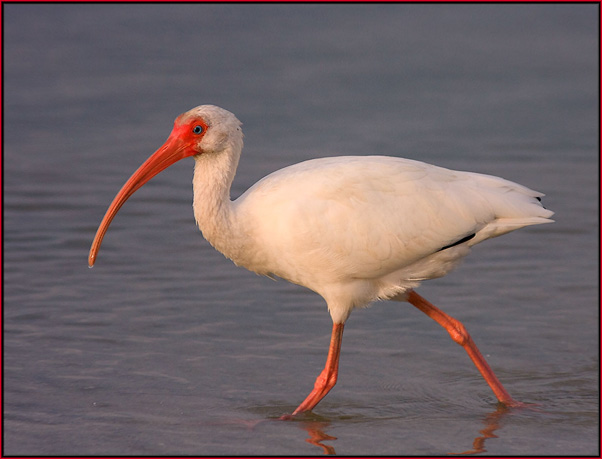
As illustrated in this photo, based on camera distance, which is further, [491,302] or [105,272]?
[105,272]

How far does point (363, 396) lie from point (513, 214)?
1585mm

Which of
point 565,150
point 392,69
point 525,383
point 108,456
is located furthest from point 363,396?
point 392,69

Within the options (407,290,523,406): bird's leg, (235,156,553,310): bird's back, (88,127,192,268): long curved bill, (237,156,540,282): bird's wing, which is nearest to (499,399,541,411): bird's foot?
(407,290,523,406): bird's leg

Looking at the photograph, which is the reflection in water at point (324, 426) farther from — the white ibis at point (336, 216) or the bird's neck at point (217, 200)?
the bird's neck at point (217, 200)

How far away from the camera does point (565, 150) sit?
43.1ft

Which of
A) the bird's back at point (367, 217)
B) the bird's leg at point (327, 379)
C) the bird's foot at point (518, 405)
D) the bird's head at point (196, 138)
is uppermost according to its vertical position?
the bird's head at point (196, 138)

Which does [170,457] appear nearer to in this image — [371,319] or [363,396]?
[363,396]

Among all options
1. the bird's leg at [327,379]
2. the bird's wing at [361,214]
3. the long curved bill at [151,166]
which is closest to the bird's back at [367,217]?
the bird's wing at [361,214]

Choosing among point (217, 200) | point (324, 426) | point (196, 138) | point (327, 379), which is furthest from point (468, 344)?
point (196, 138)

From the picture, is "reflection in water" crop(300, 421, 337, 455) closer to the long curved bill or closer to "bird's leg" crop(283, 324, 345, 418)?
"bird's leg" crop(283, 324, 345, 418)

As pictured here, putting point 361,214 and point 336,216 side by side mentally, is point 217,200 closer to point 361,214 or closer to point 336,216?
point 336,216

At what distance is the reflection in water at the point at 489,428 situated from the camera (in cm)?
628

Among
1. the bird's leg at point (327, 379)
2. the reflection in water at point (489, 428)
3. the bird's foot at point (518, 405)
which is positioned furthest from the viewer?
the bird's foot at point (518, 405)

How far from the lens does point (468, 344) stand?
7312 mm
